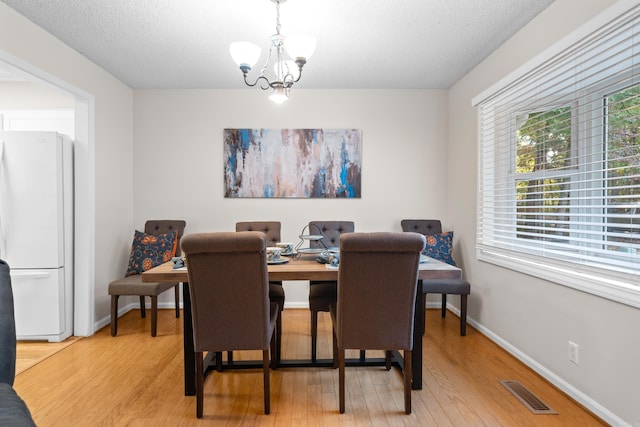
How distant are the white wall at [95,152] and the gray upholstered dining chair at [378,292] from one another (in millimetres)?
2559

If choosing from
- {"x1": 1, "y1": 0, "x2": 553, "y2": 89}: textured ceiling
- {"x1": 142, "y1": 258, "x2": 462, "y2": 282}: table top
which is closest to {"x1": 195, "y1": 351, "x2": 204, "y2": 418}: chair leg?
{"x1": 142, "y1": 258, "x2": 462, "y2": 282}: table top

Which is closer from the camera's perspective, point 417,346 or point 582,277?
point 582,277

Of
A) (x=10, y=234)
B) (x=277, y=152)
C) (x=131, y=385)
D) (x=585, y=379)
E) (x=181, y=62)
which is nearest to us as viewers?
(x=585, y=379)

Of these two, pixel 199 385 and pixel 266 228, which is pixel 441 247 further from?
pixel 199 385

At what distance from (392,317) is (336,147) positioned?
8.11 ft

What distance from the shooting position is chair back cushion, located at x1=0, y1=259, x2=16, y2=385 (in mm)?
1253

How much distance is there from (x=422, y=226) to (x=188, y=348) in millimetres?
2683

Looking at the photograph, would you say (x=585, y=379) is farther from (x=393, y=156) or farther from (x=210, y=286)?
(x=393, y=156)

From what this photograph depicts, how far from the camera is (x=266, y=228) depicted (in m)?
3.32

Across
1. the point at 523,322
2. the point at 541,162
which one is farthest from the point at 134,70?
the point at 523,322

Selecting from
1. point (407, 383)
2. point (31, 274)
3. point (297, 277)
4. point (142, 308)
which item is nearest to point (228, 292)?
point (297, 277)

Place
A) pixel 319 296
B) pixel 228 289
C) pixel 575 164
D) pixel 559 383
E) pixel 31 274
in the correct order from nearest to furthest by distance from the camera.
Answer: pixel 228 289
pixel 559 383
pixel 575 164
pixel 319 296
pixel 31 274

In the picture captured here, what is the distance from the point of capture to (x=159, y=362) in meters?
2.63

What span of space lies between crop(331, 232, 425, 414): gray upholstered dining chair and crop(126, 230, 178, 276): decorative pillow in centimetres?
233
